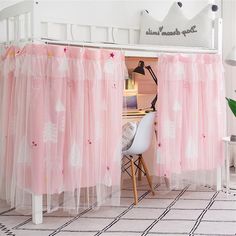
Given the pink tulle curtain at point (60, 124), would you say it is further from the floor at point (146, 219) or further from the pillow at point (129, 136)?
the pillow at point (129, 136)

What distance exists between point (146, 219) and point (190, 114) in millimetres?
983

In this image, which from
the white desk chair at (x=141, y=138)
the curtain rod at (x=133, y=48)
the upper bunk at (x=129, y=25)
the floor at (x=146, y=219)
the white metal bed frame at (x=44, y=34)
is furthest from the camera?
the upper bunk at (x=129, y=25)

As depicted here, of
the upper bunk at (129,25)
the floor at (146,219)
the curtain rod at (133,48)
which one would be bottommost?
the floor at (146,219)

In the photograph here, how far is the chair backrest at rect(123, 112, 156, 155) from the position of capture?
3.61m

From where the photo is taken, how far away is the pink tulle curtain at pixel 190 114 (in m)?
3.65

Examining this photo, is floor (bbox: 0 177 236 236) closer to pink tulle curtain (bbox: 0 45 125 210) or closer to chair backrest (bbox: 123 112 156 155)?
pink tulle curtain (bbox: 0 45 125 210)

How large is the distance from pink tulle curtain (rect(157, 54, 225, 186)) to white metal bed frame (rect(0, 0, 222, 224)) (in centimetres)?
13

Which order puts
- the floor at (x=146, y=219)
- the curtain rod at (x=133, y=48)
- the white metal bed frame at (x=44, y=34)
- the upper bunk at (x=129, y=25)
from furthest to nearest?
the upper bunk at (x=129, y=25) → the curtain rod at (x=133, y=48) → the white metal bed frame at (x=44, y=34) → the floor at (x=146, y=219)

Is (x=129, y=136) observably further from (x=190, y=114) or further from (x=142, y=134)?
(x=190, y=114)

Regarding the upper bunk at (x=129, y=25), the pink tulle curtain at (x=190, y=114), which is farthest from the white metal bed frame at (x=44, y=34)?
the pink tulle curtain at (x=190, y=114)

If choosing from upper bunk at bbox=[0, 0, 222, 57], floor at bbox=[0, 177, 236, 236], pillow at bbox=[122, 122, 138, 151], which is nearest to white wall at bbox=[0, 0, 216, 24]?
upper bunk at bbox=[0, 0, 222, 57]

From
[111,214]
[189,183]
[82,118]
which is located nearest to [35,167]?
[82,118]

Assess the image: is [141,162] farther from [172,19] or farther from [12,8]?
[12,8]

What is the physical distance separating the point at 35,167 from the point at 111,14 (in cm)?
204
